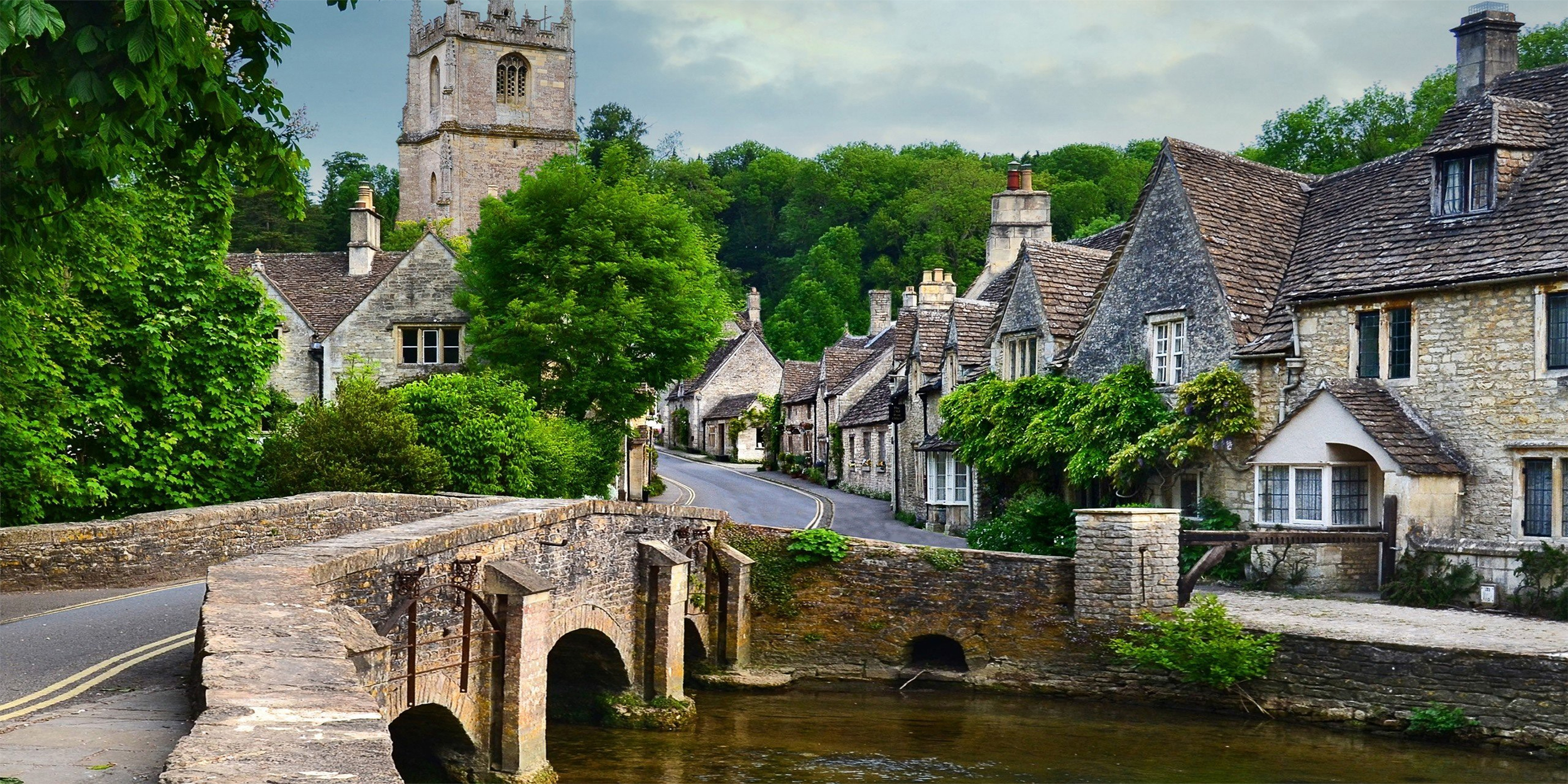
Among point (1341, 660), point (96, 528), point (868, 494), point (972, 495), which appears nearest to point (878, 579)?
point (1341, 660)

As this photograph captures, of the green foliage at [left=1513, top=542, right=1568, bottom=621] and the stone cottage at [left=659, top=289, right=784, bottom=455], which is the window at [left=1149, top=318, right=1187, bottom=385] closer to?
the green foliage at [left=1513, top=542, right=1568, bottom=621]

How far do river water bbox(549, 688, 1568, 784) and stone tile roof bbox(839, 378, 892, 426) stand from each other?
2313 centimetres

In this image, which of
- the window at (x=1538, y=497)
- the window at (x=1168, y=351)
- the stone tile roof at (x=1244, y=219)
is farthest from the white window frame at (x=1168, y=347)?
the window at (x=1538, y=497)

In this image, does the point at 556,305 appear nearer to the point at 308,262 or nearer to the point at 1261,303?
the point at 308,262

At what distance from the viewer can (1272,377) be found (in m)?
26.7

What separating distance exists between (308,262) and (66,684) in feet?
112

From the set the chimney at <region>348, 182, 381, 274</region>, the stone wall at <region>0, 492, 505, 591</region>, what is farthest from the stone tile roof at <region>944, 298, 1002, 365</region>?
the chimney at <region>348, 182, 381, 274</region>

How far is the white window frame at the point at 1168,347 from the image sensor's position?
1121 inches

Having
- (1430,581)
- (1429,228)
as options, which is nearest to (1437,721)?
(1430,581)

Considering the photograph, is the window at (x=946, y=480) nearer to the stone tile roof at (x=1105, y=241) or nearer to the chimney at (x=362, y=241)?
the stone tile roof at (x=1105, y=241)

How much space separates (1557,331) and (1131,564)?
7.45 metres

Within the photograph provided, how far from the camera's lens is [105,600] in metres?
19.2

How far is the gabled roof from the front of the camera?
121 feet

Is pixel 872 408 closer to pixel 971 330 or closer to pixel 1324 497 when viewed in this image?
pixel 971 330
